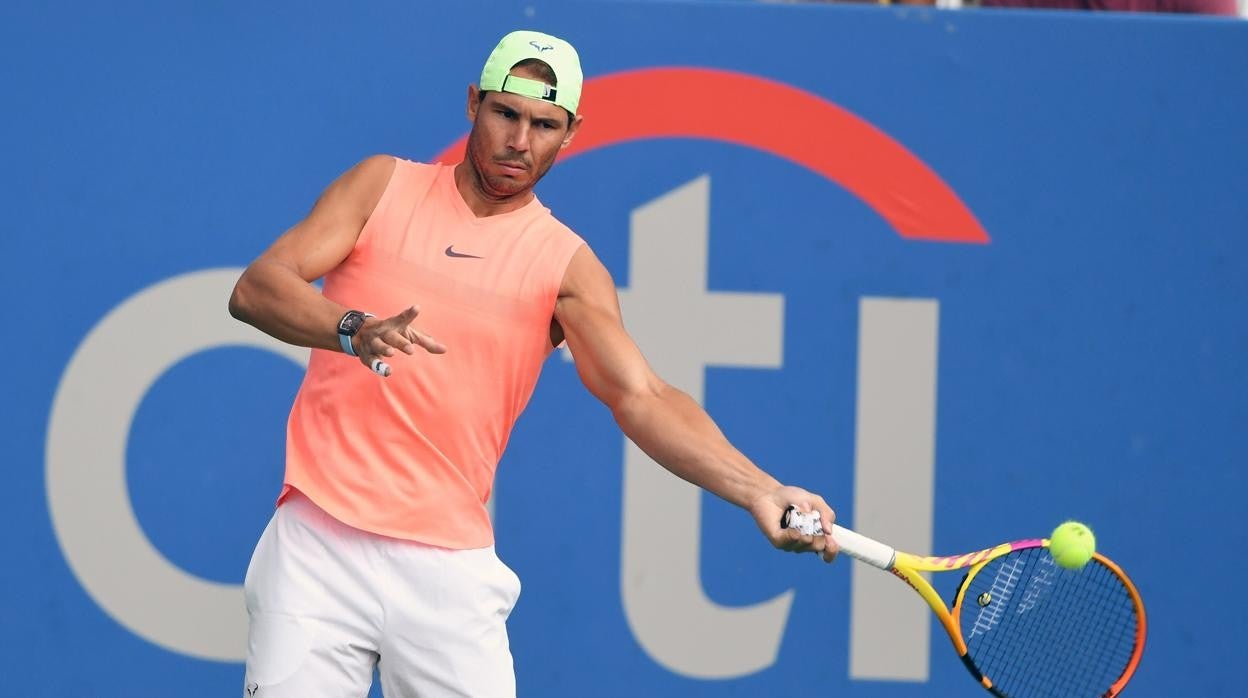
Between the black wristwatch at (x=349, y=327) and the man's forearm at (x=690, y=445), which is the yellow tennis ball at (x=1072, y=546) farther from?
the black wristwatch at (x=349, y=327)

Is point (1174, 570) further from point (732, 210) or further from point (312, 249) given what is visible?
point (312, 249)

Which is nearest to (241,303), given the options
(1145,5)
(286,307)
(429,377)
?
(286,307)

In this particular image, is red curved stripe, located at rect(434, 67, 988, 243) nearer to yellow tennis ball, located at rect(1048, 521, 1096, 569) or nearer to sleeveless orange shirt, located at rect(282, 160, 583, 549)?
sleeveless orange shirt, located at rect(282, 160, 583, 549)

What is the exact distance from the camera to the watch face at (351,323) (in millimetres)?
3516

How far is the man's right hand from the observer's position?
3.32m

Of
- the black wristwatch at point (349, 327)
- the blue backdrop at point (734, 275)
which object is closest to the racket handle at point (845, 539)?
the black wristwatch at point (349, 327)

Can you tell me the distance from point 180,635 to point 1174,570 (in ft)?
8.68

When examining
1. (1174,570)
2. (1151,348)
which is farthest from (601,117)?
(1174,570)

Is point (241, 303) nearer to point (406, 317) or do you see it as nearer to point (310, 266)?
point (310, 266)

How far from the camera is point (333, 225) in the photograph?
389 centimetres

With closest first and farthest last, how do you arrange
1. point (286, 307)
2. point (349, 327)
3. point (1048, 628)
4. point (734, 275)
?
point (349, 327)
point (286, 307)
point (1048, 628)
point (734, 275)

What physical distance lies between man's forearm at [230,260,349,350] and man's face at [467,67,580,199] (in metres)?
0.46

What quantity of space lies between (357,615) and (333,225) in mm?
792

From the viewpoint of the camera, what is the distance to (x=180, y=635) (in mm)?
5012
